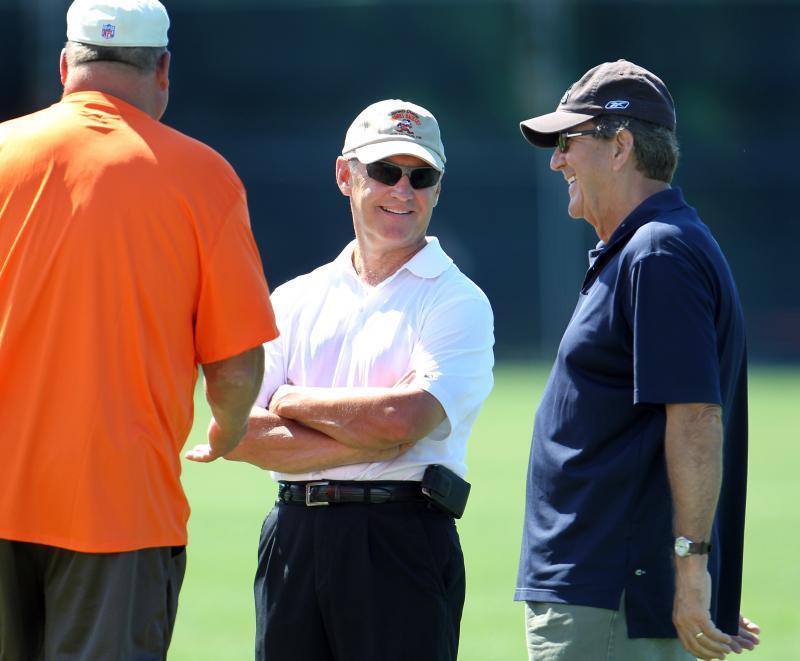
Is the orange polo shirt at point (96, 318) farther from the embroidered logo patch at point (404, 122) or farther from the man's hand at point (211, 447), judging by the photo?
the embroidered logo patch at point (404, 122)

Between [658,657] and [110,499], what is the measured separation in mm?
1434

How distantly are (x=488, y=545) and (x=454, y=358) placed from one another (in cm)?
611

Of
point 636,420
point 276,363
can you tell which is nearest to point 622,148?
point 636,420

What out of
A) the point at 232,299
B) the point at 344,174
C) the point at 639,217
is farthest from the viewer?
the point at 344,174

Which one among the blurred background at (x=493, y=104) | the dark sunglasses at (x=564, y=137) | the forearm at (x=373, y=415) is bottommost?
the forearm at (x=373, y=415)

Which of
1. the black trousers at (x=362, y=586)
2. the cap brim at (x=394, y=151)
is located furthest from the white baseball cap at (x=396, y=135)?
the black trousers at (x=362, y=586)

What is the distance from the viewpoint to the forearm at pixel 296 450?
4156mm

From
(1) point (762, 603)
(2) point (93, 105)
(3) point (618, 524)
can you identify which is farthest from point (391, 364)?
(1) point (762, 603)

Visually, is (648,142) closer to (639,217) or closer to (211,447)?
(639,217)

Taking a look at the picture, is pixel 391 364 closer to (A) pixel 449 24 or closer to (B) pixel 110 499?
(B) pixel 110 499

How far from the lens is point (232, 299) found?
351 cm

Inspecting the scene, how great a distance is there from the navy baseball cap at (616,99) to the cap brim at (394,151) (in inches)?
22.2

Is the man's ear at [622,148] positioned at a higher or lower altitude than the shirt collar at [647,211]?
higher

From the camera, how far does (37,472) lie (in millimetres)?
3379
